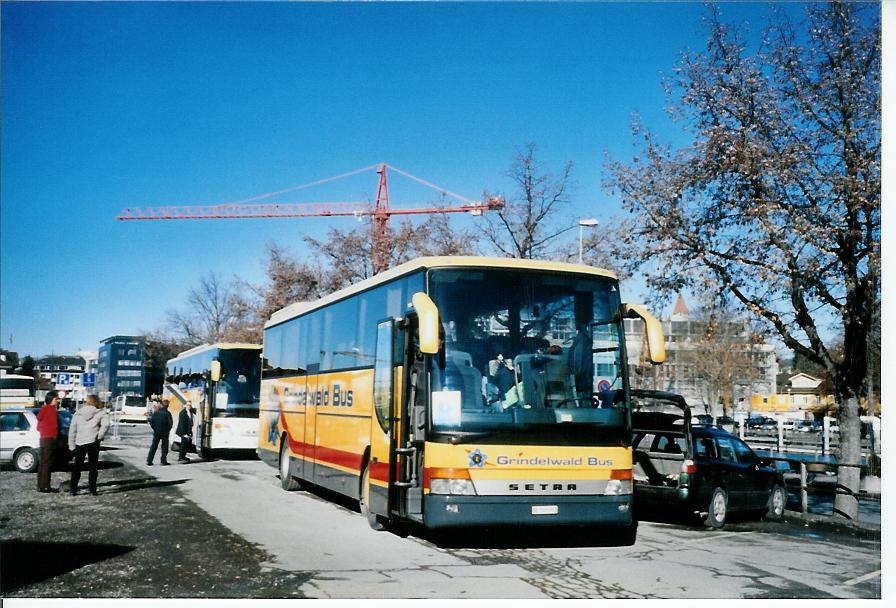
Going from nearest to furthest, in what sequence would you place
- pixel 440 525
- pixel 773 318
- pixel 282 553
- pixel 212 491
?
1. pixel 440 525
2. pixel 282 553
3. pixel 773 318
4. pixel 212 491

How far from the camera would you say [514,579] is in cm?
894

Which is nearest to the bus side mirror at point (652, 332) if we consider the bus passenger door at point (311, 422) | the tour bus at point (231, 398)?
the bus passenger door at point (311, 422)

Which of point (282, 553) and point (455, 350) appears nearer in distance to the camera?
point (455, 350)

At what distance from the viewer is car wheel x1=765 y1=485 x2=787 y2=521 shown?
49.4 ft

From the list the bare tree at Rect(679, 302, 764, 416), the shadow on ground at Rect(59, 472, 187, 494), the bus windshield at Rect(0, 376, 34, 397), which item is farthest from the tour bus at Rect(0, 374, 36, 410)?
the bare tree at Rect(679, 302, 764, 416)

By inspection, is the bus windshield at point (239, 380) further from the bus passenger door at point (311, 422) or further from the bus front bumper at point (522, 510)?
the bus front bumper at point (522, 510)

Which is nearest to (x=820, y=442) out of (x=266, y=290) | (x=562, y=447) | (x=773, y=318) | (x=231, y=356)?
(x=773, y=318)

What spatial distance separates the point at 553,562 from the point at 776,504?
7.05 meters

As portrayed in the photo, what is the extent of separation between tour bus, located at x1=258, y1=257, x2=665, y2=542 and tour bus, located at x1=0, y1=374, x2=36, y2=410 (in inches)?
317

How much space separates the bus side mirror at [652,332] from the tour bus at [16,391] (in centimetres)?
1088

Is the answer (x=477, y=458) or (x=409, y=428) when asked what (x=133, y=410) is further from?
(x=477, y=458)

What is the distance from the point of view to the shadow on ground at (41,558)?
8.78m
